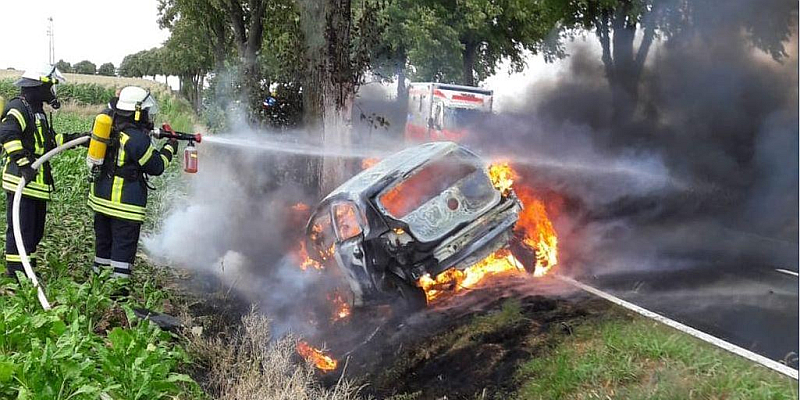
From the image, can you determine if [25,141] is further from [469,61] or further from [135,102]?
[469,61]

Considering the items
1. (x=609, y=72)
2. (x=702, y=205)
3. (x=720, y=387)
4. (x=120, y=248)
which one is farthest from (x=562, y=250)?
(x=609, y=72)

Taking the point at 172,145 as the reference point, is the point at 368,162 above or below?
below

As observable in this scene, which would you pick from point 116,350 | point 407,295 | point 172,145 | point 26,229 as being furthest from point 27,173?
point 407,295

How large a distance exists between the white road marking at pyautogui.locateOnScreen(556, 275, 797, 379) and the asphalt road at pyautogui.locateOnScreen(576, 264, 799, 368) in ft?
0.42

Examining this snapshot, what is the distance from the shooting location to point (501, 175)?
702cm

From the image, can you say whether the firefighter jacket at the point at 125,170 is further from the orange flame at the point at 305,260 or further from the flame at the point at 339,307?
the flame at the point at 339,307

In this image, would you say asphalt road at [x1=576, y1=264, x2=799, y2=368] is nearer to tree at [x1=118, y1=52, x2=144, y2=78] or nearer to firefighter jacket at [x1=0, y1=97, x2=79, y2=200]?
firefighter jacket at [x1=0, y1=97, x2=79, y2=200]

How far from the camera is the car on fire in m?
5.90

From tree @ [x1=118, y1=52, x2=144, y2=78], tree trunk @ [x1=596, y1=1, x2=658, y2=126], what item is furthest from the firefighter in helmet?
tree @ [x1=118, y1=52, x2=144, y2=78]

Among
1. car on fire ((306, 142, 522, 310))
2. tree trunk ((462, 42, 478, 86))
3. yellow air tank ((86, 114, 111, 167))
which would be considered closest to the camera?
yellow air tank ((86, 114, 111, 167))

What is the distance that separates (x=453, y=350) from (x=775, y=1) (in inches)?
297

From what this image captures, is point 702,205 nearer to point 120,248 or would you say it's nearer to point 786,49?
point 786,49

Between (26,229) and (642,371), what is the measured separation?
5194 mm

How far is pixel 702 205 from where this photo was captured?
31.6 feet
